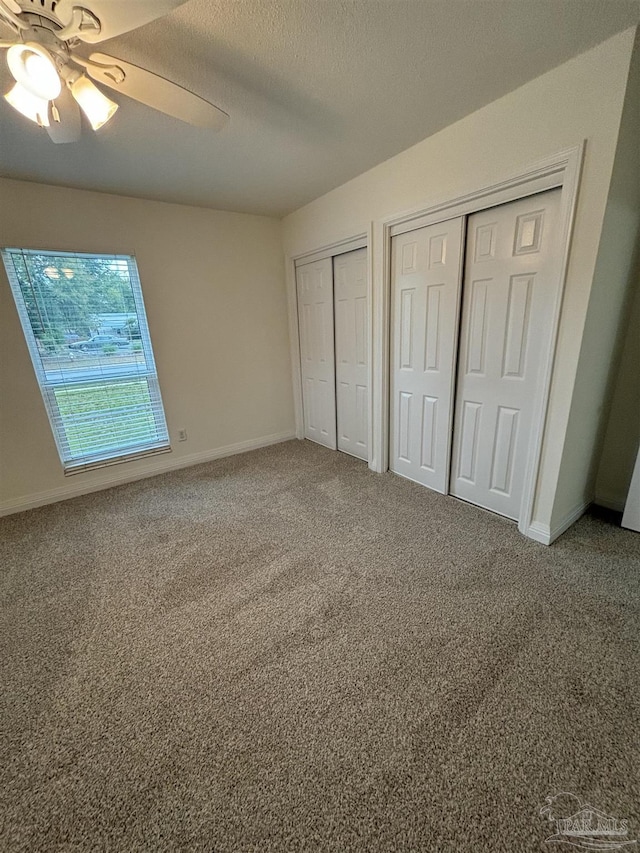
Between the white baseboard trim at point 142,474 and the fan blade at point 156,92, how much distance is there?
2714 mm

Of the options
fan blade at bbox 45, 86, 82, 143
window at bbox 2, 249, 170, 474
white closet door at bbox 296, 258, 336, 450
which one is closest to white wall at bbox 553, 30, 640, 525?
white closet door at bbox 296, 258, 336, 450

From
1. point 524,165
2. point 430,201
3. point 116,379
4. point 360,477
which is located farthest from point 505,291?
point 116,379

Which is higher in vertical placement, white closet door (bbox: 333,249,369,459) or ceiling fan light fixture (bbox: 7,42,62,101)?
ceiling fan light fixture (bbox: 7,42,62,101)

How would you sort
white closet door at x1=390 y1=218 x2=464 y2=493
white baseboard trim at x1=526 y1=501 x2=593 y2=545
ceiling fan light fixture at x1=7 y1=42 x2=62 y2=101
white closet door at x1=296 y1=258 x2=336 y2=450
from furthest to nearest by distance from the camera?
white closet door at x1=296 y1=258 x2=336 y2=450, white closet door at x1=390 y1=218 x2=464 y2=493, white baseboard trim at x1=526 y1=501 x2=593 y2=545, ceiling fan light fixture at x1=7 y1=42 x2=62 y2=101

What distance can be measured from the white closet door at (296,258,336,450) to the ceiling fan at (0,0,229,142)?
1971 mm

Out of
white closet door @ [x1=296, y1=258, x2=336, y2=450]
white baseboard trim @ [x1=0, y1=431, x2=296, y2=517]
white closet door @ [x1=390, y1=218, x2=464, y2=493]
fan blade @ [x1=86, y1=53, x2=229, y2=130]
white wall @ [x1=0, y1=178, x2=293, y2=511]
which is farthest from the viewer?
white closet door @ [x1=296, y1=258, x2=336, y2=450]

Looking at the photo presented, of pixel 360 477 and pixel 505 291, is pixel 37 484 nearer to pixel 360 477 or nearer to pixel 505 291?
pixel 360 477

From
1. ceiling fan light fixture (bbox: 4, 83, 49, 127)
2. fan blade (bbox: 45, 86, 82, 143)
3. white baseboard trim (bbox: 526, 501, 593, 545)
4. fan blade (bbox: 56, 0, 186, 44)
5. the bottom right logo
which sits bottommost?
the bottom right logo

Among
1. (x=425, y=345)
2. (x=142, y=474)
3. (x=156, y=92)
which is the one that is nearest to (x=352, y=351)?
(x=425, y=345)

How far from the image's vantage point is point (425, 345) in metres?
2.49

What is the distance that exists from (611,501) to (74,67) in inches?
141

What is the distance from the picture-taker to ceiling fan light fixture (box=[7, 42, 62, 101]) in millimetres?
1013

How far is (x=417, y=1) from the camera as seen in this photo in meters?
1.17

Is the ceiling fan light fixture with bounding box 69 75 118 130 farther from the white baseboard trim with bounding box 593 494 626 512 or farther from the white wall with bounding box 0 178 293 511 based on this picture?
the white baseboard trim with bounding box 593 494 626 512
